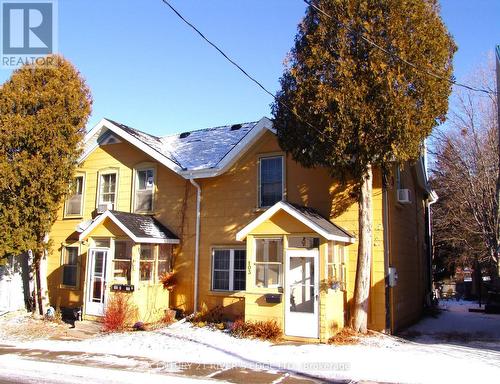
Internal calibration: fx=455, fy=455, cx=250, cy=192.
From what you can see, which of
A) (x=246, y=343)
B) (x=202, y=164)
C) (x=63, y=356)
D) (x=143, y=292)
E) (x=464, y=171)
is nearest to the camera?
(x=63, y=356)

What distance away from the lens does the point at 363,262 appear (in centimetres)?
1230

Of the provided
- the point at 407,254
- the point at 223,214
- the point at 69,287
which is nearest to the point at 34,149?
the point at 69,287

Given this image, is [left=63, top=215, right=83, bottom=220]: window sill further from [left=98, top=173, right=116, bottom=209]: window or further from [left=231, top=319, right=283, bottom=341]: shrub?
[left=231, top=319, right=283, bottom=341]: shrub

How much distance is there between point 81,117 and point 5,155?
9.35ft

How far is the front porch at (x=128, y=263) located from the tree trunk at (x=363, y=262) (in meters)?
6.67

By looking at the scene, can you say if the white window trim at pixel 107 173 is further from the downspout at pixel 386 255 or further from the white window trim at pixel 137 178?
the downspout at pixel 386 255

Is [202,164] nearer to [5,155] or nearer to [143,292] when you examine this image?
[143,292]

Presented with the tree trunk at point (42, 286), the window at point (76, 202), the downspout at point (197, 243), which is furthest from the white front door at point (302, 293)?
the window at point (76, 202)

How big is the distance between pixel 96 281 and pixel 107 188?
415cm

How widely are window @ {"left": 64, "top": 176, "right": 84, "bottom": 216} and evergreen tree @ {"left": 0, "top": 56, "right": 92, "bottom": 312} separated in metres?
2.32

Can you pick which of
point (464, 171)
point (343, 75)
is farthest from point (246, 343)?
point (464, 171)

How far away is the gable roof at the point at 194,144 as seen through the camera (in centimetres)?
1539

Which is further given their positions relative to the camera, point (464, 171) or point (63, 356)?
point (464, 171)

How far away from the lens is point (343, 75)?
11.1 m
